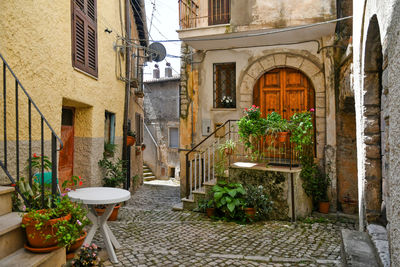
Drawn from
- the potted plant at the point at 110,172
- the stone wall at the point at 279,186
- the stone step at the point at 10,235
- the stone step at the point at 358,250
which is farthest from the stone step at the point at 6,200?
the stone wall at the point at 279,186

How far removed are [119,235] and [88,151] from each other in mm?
1942

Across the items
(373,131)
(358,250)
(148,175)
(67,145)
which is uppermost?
(373,131)

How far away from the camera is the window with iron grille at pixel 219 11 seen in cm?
793

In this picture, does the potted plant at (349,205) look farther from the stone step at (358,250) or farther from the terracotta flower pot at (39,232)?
the terracotta flower pot at (39,232)

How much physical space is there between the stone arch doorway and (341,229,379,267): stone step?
0.34m

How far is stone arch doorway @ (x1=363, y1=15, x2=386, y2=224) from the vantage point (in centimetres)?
332

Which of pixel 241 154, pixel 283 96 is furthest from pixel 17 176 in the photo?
pixel 283 96

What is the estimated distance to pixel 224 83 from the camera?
8328 millimetres

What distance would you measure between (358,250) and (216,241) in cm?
231

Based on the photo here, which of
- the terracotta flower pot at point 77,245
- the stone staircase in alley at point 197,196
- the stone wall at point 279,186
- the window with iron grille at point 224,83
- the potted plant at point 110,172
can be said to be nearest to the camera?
the terracotta flower pot at point 77,245

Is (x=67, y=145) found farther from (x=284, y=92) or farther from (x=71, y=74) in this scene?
(x=284, y=92)

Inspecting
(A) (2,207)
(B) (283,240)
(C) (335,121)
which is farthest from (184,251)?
(C) (335,121)

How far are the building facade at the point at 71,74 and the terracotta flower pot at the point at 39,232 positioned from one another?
647mm

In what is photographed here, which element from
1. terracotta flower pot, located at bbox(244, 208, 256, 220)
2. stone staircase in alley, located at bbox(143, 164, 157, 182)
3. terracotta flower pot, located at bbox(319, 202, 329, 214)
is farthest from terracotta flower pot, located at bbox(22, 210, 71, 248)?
stone staircase in alley, located at bbox(143, 164, 157, 182)
